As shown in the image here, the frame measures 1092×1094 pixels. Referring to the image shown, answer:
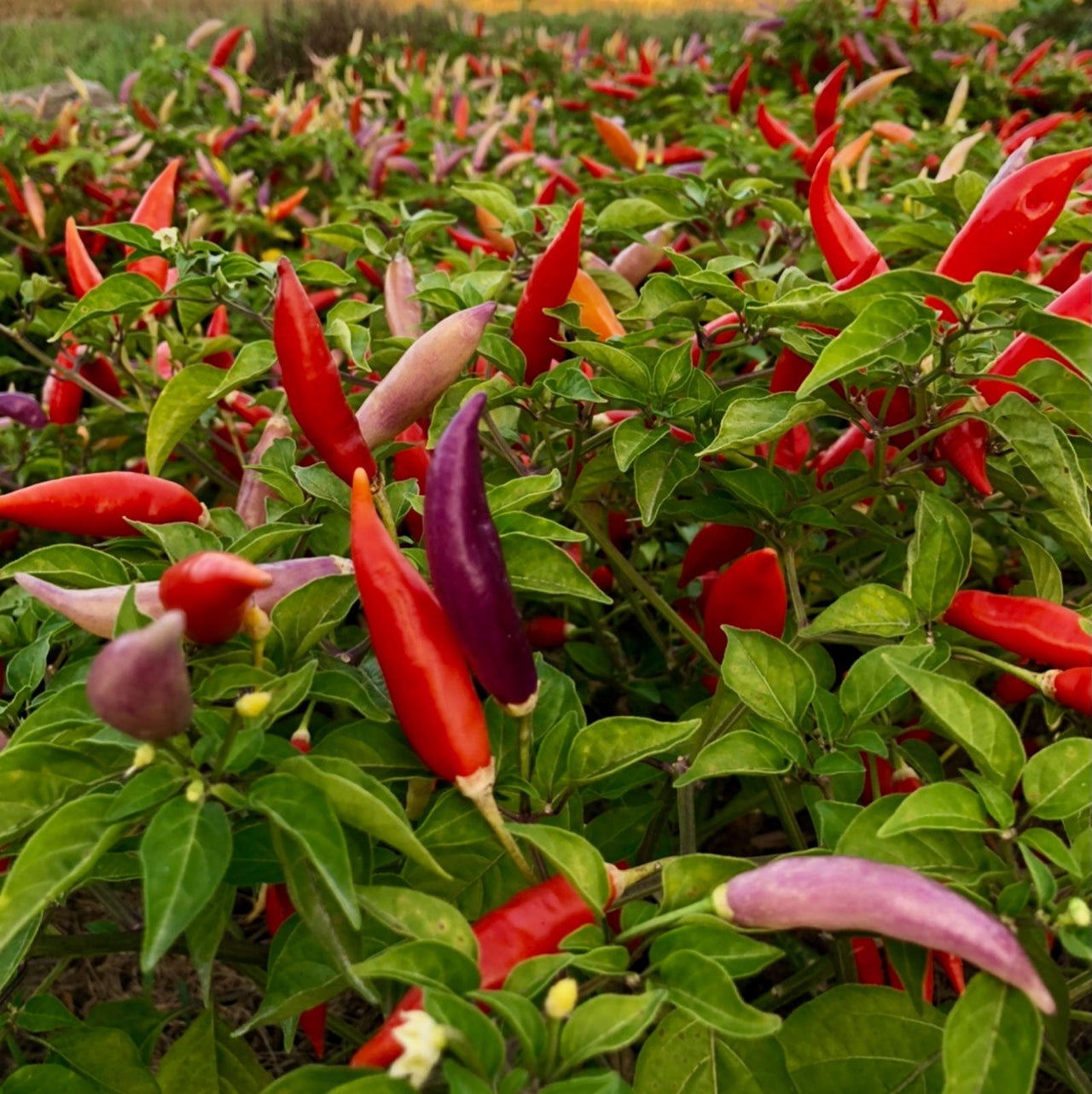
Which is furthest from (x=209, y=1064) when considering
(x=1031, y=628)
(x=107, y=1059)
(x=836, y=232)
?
(x=836, y=232)

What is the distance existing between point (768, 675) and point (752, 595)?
19 centimetres

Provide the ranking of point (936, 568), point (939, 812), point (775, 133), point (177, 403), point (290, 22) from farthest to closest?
point (290, 22) → point (775, 133) → point (177, 403) → point (936, 568) → point (939, 812)

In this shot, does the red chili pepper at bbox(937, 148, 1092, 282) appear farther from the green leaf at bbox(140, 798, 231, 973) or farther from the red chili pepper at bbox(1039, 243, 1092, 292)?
the green leaf at bbox(140, 798, 231, 973)

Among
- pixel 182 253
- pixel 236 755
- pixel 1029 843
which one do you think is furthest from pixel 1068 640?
pixel 182 253

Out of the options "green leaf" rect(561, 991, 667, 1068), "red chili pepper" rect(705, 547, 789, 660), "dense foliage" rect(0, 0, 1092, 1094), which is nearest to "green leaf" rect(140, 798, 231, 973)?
"dense foliage" rect(0, 0, 1092, 1094)

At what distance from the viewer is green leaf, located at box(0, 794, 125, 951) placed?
70 centimetres

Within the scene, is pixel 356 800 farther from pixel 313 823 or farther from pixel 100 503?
pixel 100 503

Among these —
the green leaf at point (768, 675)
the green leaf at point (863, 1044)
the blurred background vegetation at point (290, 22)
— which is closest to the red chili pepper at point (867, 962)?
the green leaf at point (863, 1044)

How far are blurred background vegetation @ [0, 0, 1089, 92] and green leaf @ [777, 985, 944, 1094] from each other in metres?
5.01

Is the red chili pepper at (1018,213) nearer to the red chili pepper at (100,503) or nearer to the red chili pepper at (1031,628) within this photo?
the red chili pepper at (1031,628)

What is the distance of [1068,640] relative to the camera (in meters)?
1.07

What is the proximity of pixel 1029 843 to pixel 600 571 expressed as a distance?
36.7 inches

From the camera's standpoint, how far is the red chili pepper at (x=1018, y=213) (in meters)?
1.14

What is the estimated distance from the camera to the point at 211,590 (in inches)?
32.8
